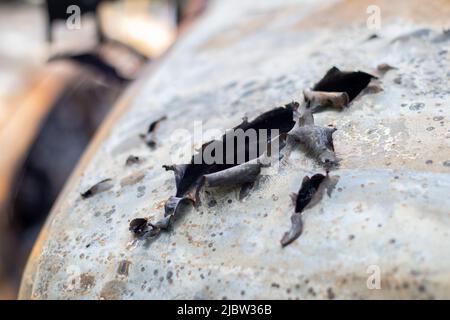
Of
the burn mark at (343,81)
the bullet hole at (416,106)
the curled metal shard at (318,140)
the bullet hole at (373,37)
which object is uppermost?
the bullet hole at (373,37)

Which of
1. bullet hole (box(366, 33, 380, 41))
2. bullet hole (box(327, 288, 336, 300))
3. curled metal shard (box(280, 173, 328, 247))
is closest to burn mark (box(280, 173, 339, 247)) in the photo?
curled metal shard (box(280, 173, 328, 247))

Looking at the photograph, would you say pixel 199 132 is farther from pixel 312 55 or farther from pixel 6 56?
pixel 6 56

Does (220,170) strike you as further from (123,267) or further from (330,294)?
(330,294)

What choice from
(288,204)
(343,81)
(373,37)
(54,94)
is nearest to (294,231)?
(288,204)

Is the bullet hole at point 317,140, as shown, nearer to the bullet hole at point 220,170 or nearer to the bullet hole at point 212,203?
the bullet hole at point 220,170

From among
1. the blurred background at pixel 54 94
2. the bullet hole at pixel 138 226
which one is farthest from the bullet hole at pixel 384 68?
the blurred background at pixel 54 94

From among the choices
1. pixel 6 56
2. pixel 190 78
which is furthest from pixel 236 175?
pixel 6 56
